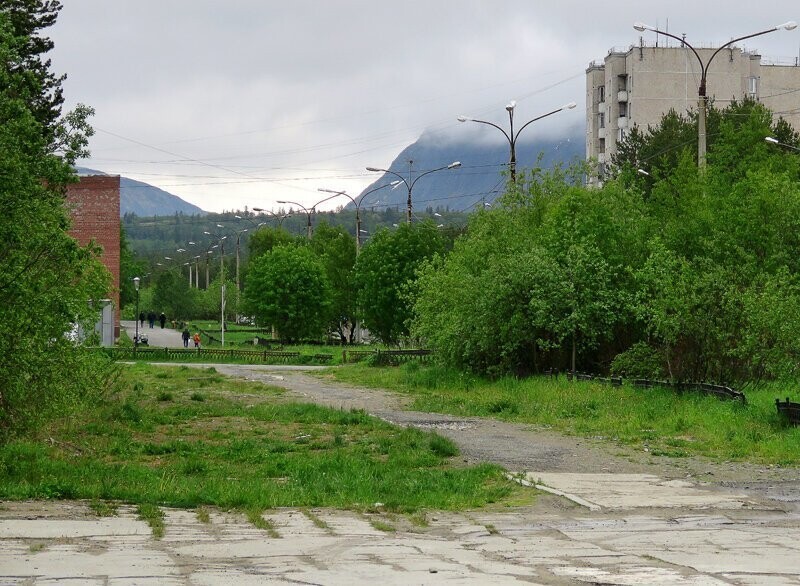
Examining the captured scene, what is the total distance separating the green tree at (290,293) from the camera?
77062 millimetres

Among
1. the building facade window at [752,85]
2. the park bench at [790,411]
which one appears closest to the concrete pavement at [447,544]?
the park bench at [790,411]

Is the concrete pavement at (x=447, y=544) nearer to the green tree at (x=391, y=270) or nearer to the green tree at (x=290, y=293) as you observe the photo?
the green tree at (x=391, y=270)

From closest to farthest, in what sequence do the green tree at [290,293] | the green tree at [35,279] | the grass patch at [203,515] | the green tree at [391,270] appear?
1. the grass patch at [203,515]
2. the green tree at [35,279]
3. the green tree at [391,270]
4. the green tree at [290,293]

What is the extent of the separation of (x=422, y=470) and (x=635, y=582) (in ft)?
28.4

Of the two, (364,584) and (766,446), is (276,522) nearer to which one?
(364,584)

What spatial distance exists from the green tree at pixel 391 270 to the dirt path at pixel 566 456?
32393 mm

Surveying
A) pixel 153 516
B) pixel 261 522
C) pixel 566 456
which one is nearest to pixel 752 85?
pixel 566 456

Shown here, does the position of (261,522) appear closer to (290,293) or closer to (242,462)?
(242,462)

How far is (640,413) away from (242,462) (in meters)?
10.0

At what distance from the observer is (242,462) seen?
19281 millimetres

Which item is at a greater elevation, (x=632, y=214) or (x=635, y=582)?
(x=632, y=214)

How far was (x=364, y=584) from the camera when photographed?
366 inches

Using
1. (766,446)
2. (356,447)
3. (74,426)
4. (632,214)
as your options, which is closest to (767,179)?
(632,214)

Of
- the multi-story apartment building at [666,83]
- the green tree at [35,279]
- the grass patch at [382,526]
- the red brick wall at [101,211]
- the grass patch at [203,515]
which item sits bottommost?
the grass patch at [382,526]
